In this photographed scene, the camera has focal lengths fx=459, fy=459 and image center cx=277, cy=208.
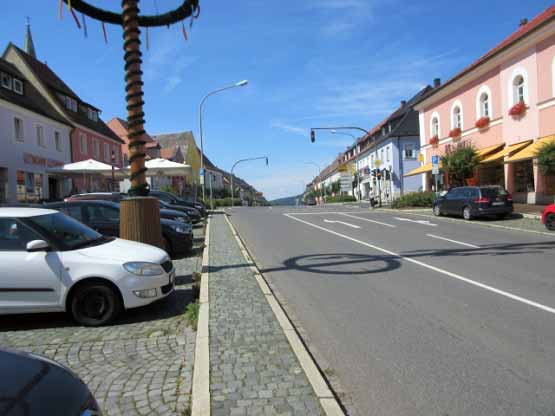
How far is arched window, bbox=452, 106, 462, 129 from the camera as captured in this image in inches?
1245

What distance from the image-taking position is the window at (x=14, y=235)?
19.4ft

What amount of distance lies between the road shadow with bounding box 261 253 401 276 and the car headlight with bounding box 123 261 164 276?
3.41m

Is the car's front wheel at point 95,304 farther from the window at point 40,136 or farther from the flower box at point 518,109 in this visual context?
the window at point 40,136

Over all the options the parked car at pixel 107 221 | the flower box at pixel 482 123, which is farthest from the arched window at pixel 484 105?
the parked car at pixel 107 221

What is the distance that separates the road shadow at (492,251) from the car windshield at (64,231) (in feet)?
23.6

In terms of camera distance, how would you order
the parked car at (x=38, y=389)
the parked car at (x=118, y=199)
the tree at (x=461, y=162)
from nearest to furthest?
the parked car at (x=38, y=389), the parked car at (x=118, y=199), the tree at (x=461, y=162)

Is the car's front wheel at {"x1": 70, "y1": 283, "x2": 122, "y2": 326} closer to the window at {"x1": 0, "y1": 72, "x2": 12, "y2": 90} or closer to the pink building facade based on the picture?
the pink building facade

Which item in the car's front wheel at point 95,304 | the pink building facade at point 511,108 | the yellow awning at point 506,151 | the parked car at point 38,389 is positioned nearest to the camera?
the parked car at point 38,389

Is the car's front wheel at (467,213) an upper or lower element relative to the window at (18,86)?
lower

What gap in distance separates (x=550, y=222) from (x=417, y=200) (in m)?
14.9

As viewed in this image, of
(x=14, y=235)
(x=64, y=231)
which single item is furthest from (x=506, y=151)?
(x=14, y=235)

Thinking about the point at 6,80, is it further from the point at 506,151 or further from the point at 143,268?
the point at 506,151

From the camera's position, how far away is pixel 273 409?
335cm

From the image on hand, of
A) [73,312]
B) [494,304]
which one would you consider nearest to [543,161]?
[494,304]
